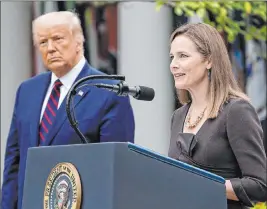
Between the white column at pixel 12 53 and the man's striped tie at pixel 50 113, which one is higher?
the white column at pixel 12 53

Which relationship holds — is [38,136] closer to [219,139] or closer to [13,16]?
[219,139]

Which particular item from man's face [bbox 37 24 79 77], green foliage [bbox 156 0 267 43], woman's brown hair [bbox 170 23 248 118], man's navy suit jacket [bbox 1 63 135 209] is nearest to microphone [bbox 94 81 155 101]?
woman's brown hair [bbox 170 23 248 118]

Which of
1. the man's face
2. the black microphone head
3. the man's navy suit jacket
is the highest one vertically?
the man's face

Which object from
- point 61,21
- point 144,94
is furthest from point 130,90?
point 61,21

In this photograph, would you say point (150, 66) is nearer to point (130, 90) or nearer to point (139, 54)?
point (139, 54)

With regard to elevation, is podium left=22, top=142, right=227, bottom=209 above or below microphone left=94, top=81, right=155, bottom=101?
below

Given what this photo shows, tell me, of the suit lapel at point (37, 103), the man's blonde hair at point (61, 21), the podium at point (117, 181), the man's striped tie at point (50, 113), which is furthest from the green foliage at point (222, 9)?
the podium at point (117, 181)

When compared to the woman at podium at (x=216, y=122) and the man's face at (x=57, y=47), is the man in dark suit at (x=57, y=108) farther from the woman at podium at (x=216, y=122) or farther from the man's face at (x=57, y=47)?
the woman at podium at (x=216, y=122)

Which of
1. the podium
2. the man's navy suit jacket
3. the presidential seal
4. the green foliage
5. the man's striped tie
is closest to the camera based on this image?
the podium

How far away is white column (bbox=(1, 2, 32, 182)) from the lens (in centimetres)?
955

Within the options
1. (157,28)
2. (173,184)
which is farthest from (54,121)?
(157,28)

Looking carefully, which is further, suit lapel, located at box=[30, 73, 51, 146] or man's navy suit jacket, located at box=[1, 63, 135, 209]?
suit lapel, located at box=[30, 73, 51, 146]

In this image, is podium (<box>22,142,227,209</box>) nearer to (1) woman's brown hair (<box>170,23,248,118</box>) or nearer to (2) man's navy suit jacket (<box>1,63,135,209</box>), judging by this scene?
(1) woman's brown hair (<box>170,23,248,118</box>)

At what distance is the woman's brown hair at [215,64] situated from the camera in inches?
149
